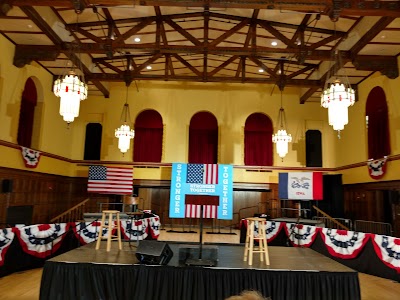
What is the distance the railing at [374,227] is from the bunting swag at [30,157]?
33.4ft

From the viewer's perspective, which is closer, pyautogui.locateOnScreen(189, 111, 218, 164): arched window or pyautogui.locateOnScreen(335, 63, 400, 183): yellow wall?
pyautogui.locateOnScreen(335, 63, 400, 183): yellow wall

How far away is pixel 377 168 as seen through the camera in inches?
365

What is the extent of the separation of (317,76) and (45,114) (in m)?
9.86

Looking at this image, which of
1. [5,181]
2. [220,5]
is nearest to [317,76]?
[220,5]

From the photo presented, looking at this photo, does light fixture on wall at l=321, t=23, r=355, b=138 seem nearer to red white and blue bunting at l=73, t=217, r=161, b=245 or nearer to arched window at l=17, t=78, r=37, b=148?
red white and blue bunting at l=73, t=217, r=161, b=245

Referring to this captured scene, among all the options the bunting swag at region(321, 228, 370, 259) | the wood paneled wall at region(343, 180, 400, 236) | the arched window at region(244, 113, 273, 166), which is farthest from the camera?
the arched window at region(244, 113, 273, 166)

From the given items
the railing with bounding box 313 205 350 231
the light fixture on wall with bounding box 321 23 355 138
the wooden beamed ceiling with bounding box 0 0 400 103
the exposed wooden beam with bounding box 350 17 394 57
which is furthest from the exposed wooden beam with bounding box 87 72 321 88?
the light fixture on wall with bounding box 321 23 355 138

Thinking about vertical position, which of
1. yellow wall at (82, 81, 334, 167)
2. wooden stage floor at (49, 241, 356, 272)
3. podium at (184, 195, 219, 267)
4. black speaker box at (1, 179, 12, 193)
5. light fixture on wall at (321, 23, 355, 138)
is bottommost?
wooden stage floor at (49, 241, 356, 272)

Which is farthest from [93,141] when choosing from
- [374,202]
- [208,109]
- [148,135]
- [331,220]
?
[374,202]

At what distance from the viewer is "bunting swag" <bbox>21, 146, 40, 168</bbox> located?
912 centimetres

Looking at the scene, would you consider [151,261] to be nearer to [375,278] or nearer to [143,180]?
[375,278]

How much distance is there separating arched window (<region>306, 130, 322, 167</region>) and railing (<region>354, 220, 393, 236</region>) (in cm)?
354

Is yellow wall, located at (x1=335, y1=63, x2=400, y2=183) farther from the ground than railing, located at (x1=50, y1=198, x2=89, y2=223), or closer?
farther from the ground

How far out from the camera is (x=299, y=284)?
4.13m
